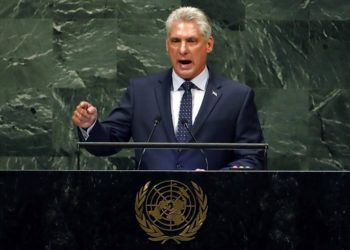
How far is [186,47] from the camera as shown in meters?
5.16

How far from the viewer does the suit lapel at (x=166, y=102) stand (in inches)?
198

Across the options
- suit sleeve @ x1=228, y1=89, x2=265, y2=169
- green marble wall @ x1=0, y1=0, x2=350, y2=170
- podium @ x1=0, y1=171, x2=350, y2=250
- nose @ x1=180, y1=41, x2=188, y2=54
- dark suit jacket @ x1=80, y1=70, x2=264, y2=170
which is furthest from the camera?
green marble wall @ x1=0, y1=0, x2=350, y2=170

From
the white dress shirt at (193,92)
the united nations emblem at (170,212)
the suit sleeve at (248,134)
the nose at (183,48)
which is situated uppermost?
the nose at (183,48)

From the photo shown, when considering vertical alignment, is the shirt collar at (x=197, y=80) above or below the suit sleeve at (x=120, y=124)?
above

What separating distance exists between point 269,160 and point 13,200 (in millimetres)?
A: 3157

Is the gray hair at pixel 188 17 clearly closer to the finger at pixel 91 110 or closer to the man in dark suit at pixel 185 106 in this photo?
the man in dark suit at pixel 185 106

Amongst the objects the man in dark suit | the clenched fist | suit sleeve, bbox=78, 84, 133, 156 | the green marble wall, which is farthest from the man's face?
the green marble wall

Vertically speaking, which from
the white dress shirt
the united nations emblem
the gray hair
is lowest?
the united nations emblem

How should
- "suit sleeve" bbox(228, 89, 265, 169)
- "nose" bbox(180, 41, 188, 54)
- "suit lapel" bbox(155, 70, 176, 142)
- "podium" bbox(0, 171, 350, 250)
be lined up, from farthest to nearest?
"nose" bbox(180, 41, 188, 54) → "suit lapel" bbox(155, 70, 176, 142) → "suit sleeve" bbox(228, 89, 265, 169) → "podium" bbox(0, 171, 350, 250)

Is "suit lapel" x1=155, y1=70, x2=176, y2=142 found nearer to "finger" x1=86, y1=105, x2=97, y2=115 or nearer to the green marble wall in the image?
"finger" x1=86, y1=105, x2=97, y2=115

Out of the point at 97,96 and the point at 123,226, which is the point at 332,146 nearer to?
the point at 97,96

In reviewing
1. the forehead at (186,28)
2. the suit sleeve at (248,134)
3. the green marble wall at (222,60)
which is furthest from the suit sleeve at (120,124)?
the green marble wall at (222,60)

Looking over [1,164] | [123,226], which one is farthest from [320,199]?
[1,164]

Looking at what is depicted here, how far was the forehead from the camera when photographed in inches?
204
